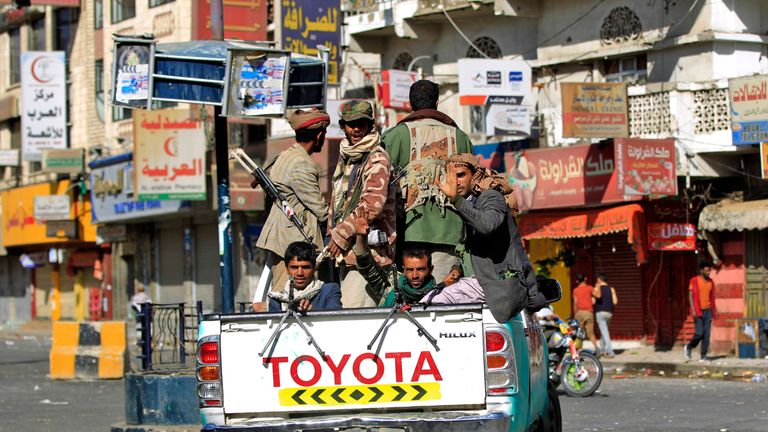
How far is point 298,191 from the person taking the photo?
993cm

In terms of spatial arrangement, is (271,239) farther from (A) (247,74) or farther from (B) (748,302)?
(B) (748,302)

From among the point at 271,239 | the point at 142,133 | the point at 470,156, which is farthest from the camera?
the point at 142,133

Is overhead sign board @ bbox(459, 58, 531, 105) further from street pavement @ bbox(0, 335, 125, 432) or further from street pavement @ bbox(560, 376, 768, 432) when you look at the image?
street pavement @ bbox(0, 335, 125, 432)

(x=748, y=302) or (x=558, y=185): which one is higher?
(x=558, y=185)

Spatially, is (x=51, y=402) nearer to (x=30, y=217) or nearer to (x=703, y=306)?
(x=703, y=306)

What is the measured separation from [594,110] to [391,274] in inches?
681

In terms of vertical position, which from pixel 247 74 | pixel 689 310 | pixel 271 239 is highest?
pixel 247 74

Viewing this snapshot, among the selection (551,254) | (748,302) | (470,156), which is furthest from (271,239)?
(551,254)

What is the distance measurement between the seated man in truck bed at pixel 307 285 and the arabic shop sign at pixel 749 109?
16.9 m

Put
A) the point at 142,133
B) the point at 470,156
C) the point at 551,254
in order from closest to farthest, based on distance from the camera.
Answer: the point at 470,156, the point at 551,254, the point at 142,133

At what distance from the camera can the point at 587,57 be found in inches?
1110

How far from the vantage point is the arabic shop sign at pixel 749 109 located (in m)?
24.1

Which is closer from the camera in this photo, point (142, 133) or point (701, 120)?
point (701, 120)

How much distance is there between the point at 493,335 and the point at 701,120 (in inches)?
761
